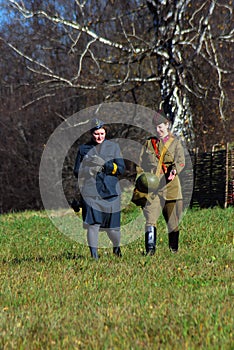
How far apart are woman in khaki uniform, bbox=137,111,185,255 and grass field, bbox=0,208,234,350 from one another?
0.54 metres

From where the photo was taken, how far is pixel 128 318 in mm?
5035

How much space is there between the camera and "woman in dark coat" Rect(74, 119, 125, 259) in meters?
8.38

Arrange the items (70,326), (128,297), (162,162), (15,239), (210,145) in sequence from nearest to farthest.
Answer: (70,326), (128,297), (162,162), (15,239), (210,145)

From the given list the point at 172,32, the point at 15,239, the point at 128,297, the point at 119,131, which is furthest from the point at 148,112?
the point at 128,297

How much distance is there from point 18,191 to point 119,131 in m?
7.80

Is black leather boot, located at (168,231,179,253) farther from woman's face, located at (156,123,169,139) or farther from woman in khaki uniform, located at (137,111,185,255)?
woman's face, located at (156,123,169,139)

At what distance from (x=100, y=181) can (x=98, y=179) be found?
41 millimetres

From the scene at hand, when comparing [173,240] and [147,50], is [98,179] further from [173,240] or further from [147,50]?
[147,50]

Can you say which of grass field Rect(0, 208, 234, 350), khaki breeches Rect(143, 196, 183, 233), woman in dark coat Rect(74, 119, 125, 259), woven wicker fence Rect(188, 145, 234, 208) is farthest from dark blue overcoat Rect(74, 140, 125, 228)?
woven wicker fence Rect(188, 145, 234, 208)

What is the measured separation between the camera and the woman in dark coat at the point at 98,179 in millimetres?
8383

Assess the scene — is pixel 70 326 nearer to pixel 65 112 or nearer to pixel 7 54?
pixel 7 54

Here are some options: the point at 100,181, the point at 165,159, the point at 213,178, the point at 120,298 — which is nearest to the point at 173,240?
the point at 165,159

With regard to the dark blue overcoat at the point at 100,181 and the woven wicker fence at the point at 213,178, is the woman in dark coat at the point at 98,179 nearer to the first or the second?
the dark blue overcoat at the point at 100,181

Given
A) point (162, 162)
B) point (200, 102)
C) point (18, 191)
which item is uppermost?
point (200, 102)
